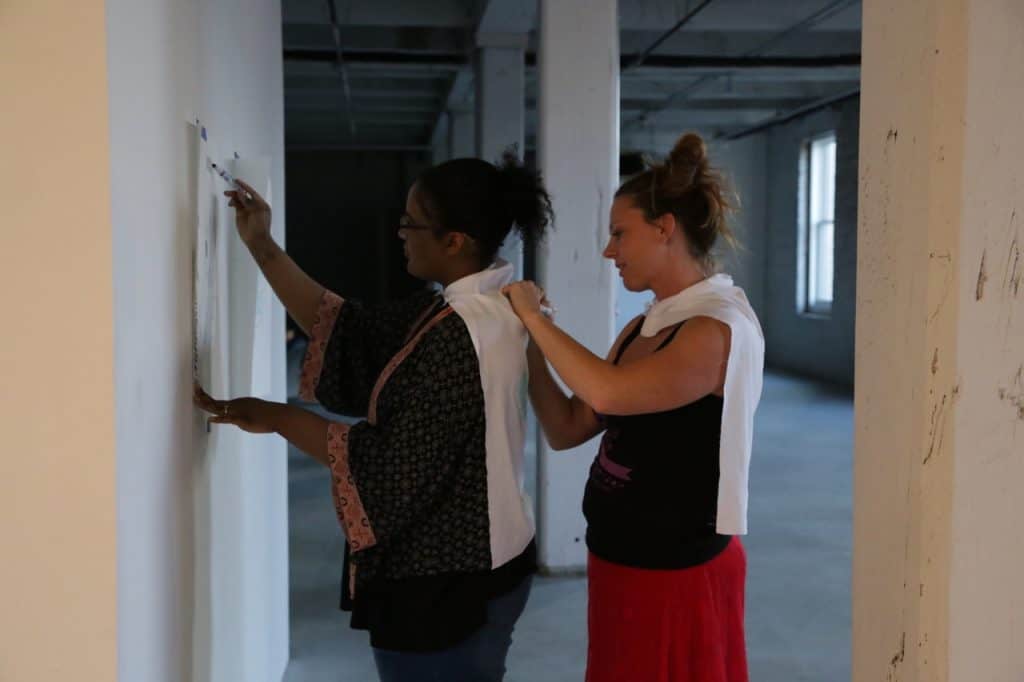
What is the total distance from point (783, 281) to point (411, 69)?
6315 millimetres

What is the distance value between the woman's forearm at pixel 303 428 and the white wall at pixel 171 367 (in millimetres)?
151

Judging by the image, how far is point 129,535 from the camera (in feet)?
4.25

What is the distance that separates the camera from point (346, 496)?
163cm

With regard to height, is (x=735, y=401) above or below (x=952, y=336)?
below

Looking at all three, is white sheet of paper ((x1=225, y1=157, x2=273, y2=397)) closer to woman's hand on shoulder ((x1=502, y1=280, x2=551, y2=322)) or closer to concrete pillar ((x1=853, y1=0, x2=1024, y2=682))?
woman's hand on shoulder ((x1=502, y1=280, x2=551, y2=322))

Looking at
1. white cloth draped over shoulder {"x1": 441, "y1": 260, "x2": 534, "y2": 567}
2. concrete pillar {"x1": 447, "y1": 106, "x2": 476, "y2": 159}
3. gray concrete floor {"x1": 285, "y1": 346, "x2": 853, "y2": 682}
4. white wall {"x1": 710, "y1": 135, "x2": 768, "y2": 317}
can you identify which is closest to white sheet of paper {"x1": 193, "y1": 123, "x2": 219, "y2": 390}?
white cloth draped over shoulder {"x1": 441, "y1": 260, "x2": 534, "y2": 567}

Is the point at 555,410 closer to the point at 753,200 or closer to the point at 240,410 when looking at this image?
the point at 240,410

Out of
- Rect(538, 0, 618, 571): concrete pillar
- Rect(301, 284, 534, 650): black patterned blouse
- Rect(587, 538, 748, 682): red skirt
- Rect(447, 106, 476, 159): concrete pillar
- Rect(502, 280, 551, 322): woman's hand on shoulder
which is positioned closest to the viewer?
Rect(301, 284, 534, 650): black patterned blouse

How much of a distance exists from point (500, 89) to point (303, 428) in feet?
20.8

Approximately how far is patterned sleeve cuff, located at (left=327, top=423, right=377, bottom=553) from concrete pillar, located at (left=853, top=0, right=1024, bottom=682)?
81cm

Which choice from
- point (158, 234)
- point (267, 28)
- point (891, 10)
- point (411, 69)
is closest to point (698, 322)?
point (891, 10)

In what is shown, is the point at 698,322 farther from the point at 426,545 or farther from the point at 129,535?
the point at 129,535

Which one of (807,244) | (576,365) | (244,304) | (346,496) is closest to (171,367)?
(346,496)

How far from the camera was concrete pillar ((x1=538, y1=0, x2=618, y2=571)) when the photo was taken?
450 centimetres
